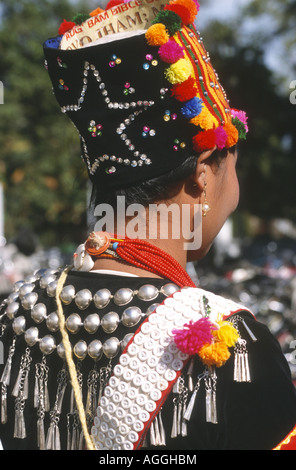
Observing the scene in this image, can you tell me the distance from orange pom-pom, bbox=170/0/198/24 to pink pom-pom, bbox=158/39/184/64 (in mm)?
132

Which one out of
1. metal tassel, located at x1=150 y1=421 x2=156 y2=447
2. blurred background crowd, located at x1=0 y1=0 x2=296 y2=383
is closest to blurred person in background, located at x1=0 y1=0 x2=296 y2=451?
metal tassel, located at x1=150 y1=421 x2=156 y2=447

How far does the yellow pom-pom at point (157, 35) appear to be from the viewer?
1.40 metres

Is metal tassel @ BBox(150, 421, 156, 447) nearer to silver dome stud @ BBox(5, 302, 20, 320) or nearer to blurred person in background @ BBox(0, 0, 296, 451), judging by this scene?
blurred person in background @ BBox(0, 0, 296, 451)

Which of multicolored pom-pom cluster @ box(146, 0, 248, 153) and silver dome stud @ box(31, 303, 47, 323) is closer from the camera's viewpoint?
multicolored pom-pom cluster @ box(146, 0, 248, 153)

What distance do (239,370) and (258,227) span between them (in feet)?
137

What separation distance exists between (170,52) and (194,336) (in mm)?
733

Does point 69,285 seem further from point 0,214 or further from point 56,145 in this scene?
point 56,145

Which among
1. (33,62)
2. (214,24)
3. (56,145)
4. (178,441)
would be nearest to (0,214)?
(56,145)

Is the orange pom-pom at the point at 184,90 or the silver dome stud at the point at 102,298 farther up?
the orange pom-pom at the point at 184,90

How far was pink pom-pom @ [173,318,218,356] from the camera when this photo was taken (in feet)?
4.17

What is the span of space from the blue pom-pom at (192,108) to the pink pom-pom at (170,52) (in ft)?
0.38

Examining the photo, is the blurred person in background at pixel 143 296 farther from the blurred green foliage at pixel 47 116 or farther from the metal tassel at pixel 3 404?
the blurred green foliage at pixel 47 116

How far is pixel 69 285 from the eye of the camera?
5.01 ft

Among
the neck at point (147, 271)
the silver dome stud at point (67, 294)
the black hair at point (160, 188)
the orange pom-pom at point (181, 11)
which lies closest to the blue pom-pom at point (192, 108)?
the black hair at point (160, 188)
